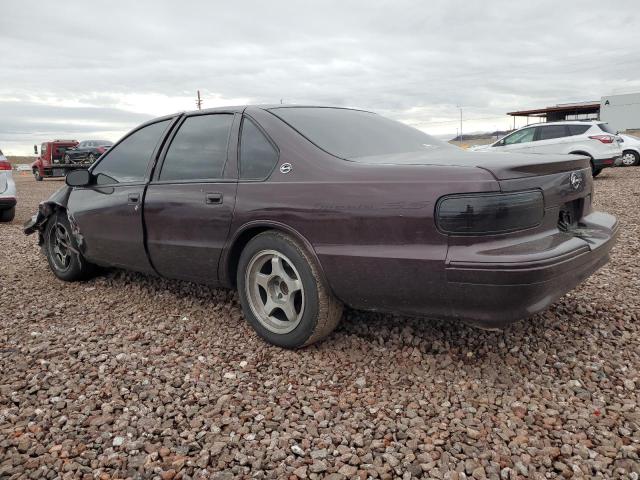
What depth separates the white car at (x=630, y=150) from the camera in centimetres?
1592

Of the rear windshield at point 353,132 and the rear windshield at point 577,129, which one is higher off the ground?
the rear windshield at point 577,129

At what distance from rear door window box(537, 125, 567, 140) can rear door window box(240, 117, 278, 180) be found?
1157cm

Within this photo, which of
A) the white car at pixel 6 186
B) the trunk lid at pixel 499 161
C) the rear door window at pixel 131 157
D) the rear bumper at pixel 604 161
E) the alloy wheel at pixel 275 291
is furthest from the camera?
the rear bumper at pixel 604 161

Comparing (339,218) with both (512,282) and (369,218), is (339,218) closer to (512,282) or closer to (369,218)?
(369,218)

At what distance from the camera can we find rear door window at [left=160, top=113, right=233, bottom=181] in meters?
3.36

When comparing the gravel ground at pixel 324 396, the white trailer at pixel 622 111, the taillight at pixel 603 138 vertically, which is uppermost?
the white trailer at pixel 622 111

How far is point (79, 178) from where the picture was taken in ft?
13.6

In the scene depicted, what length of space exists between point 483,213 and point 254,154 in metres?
1.49

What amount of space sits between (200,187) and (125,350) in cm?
113

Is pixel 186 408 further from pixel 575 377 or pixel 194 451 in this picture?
pixel 575 377

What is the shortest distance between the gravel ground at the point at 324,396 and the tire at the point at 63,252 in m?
0.79

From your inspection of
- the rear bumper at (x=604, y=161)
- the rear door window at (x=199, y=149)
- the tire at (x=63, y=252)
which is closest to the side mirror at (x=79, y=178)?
the tire at (x=63, y=252)

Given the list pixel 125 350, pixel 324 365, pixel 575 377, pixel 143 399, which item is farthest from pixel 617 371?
pixel 125 350

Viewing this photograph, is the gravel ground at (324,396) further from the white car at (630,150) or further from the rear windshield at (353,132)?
the white car at (630,150)
